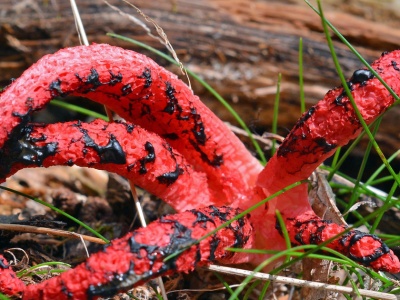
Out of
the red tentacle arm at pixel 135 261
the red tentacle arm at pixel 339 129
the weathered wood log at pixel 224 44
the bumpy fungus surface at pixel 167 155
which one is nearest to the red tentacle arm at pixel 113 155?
the bumpy fungus surface at pixel 167 155

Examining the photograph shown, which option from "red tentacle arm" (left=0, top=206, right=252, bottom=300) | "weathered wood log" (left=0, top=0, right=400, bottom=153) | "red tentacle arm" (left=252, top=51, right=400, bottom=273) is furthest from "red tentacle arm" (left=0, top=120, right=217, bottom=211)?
"weathered wood log" (left=0, top=0, right=400, bottom=153)

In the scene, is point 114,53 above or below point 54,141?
above

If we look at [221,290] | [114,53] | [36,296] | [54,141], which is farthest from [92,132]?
[221,290]

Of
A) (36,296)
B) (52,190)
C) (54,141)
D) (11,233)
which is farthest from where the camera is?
(52,190)

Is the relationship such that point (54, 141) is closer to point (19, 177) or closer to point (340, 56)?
point (19, 177)

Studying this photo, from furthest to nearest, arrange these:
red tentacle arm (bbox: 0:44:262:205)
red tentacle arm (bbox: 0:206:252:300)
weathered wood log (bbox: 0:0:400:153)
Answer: weathered wood log (bbox: 0:0:400:153) < red tentacle arm (bbox: 0:44:262:205) < red tentacle arm (bbox: 0:206:252:300)

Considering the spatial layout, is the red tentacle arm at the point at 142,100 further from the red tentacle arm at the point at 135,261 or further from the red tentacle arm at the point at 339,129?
the red tentacle arm at the point at 135,261

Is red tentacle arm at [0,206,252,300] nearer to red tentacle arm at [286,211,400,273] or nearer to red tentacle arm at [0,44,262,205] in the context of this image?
red tentacle arm at [286,211,400,273]
